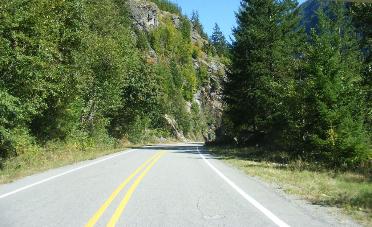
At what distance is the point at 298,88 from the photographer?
2417cm

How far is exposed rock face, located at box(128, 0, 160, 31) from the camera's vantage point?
11844cm

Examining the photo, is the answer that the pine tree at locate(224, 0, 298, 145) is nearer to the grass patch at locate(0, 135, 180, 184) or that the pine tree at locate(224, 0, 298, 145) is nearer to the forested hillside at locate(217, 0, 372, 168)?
the forested hillside at locate(217, 0, 372, 168)

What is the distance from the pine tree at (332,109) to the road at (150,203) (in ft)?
21.7

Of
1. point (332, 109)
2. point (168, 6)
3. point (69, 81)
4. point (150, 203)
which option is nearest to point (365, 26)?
point (332, 109)

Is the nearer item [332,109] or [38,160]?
[332,109]

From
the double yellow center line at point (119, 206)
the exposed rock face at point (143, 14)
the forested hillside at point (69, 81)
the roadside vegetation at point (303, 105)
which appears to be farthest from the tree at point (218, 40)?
the double yellow center line at point (119, 206)

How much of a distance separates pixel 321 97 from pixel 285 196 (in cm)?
1084

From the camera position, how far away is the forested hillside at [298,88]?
20812 millimetres

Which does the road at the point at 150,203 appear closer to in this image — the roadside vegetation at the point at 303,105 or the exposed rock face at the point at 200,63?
the roadside vegetation at the point at 303,105

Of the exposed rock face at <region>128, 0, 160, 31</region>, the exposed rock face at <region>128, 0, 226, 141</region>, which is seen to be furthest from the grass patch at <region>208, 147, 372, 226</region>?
the exposed rock face at <region>128, 0, 160, 31</region>

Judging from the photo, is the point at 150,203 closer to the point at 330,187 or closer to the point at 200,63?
the point at 330,187

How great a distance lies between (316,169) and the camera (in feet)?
65.8

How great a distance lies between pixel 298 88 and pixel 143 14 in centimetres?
10101

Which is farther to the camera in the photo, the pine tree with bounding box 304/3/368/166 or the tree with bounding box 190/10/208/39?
the tree with bounding box 190/10/208/39
